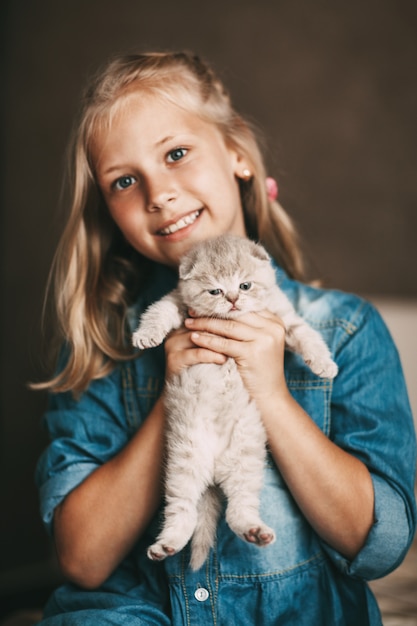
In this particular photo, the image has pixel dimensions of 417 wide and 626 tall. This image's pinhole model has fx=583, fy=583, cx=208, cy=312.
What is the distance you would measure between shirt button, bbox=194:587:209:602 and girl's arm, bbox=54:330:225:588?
176 mm

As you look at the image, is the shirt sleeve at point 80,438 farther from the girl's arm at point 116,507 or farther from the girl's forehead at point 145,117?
the girl's forehead at point 145,117

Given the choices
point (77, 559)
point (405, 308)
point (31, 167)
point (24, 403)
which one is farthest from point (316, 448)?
point (31, 167)

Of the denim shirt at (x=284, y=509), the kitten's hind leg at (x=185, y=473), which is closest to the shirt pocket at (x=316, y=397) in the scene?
the denim shirt at (x=284, y=509)

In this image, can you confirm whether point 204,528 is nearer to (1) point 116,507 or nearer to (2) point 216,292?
(1) point 116,507

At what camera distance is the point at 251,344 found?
116cm

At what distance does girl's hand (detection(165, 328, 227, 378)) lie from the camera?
1.16 m

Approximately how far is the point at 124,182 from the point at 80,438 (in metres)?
0.62

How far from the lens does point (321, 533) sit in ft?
3.97

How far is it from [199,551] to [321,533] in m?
0.28

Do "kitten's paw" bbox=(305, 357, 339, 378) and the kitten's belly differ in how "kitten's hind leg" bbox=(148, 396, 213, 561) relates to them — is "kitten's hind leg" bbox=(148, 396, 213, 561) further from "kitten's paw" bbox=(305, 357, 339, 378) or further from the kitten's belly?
→ "kitten's paw" bbox=(305, 357, 339, 378)

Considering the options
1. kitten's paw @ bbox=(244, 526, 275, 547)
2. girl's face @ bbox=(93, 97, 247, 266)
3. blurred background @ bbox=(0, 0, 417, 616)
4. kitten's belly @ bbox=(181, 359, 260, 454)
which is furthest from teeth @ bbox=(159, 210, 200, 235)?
blurred background @ bbox=(0, 0, 417, 616)

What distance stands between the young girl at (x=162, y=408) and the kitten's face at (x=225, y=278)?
0.04 m

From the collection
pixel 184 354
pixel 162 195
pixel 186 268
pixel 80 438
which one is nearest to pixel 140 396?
pixel 80 438

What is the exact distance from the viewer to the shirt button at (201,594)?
3.89ft
